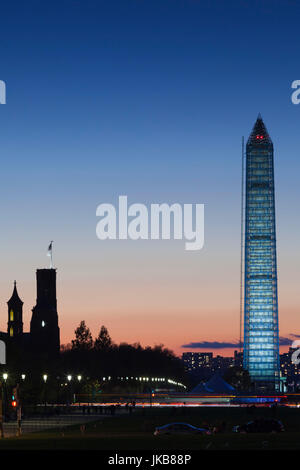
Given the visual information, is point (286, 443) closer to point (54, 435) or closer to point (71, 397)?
point (54, 435)

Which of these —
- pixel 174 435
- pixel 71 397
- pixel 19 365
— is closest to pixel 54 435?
pixel 174 435

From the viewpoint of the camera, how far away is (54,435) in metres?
80.3

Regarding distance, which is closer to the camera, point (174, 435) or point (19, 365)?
point (174, 435)
